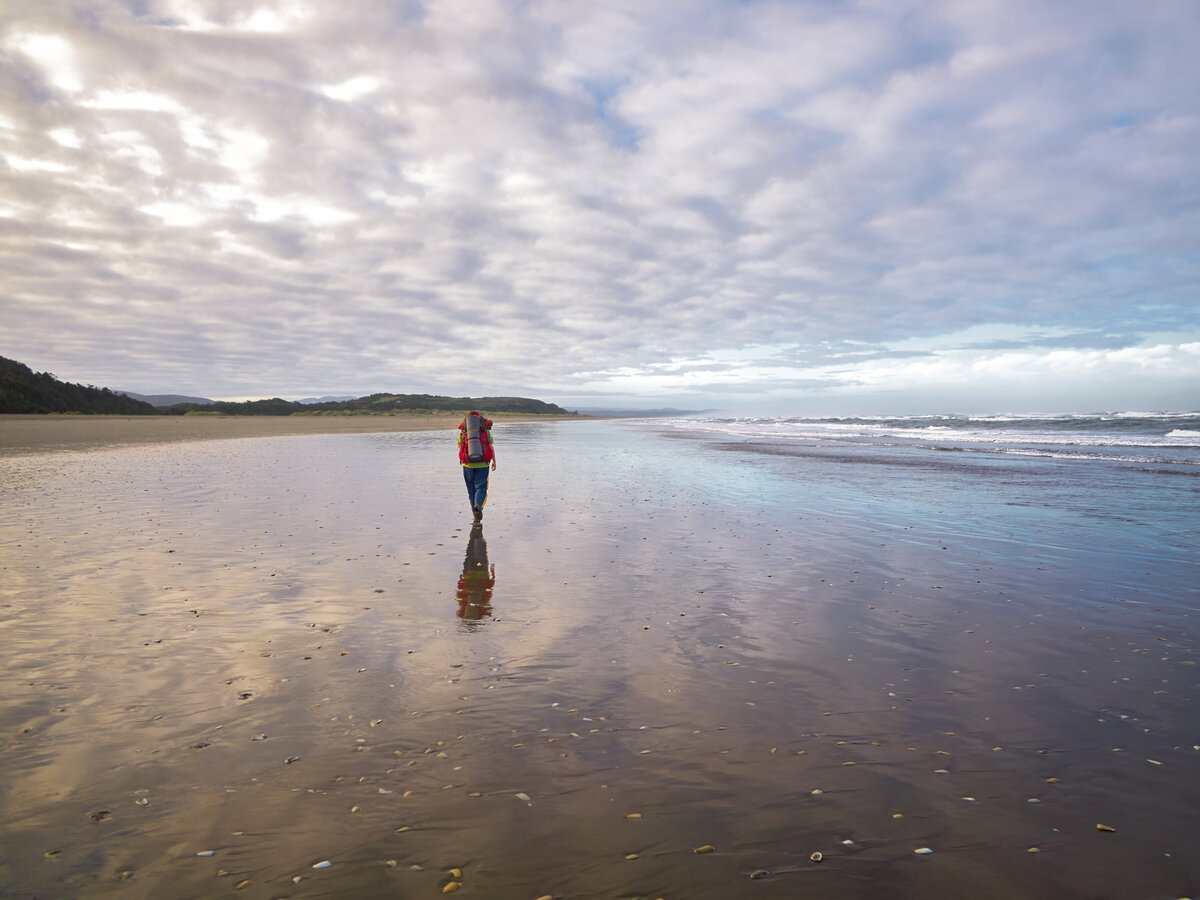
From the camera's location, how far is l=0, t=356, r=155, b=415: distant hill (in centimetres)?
6006

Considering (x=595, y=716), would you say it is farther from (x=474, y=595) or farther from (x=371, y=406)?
(x=371, y=406)

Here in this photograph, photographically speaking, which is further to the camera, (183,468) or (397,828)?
(183,468)

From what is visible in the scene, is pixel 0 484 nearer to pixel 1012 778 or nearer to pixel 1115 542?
pixel 1012 778

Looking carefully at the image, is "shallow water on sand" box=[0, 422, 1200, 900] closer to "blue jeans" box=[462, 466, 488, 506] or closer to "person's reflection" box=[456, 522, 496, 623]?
"person's reflection" box=[456, 522, 496, 623]

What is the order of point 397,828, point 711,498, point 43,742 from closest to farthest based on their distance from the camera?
1. point 397,828
2. point 43,742
3. point 711,498

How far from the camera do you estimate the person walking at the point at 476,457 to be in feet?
44.4

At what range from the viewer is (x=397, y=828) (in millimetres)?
3537

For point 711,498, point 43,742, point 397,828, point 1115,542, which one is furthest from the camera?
point 711,498

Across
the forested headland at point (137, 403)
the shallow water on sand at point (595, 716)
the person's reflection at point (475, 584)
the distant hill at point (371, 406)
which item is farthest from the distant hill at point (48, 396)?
the person's reflection at point (475, 584)

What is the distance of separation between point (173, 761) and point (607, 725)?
2987mm

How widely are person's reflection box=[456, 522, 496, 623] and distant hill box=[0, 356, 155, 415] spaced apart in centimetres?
7219

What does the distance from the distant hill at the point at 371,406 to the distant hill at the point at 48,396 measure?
14926 mm

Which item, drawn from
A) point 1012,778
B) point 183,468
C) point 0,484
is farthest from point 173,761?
point 183,468

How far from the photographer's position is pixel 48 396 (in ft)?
215
